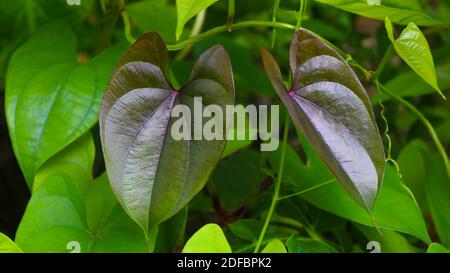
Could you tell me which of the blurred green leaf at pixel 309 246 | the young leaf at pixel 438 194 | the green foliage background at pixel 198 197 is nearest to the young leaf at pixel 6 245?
the green foliage background at pixel 198 197

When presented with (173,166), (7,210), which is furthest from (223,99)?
(7,210)

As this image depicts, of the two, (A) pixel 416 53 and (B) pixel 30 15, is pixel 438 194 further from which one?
(B) pixel 30 15

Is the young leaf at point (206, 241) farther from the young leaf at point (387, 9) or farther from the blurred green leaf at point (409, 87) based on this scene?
the blurred green leaf at point (409, 87)

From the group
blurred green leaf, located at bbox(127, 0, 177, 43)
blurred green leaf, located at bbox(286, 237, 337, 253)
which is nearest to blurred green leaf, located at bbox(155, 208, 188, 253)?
blurred green leaf, located at bbox(286, 237, 337, 253)

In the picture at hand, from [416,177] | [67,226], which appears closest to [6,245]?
[67,226]

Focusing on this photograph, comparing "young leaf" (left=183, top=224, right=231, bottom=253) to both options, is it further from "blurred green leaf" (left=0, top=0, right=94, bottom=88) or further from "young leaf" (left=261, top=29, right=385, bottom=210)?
"blurred green leaf" (left=0, top=0, right=94, bottom=88)

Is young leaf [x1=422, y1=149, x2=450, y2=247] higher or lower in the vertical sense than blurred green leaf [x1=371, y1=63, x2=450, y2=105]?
lower
